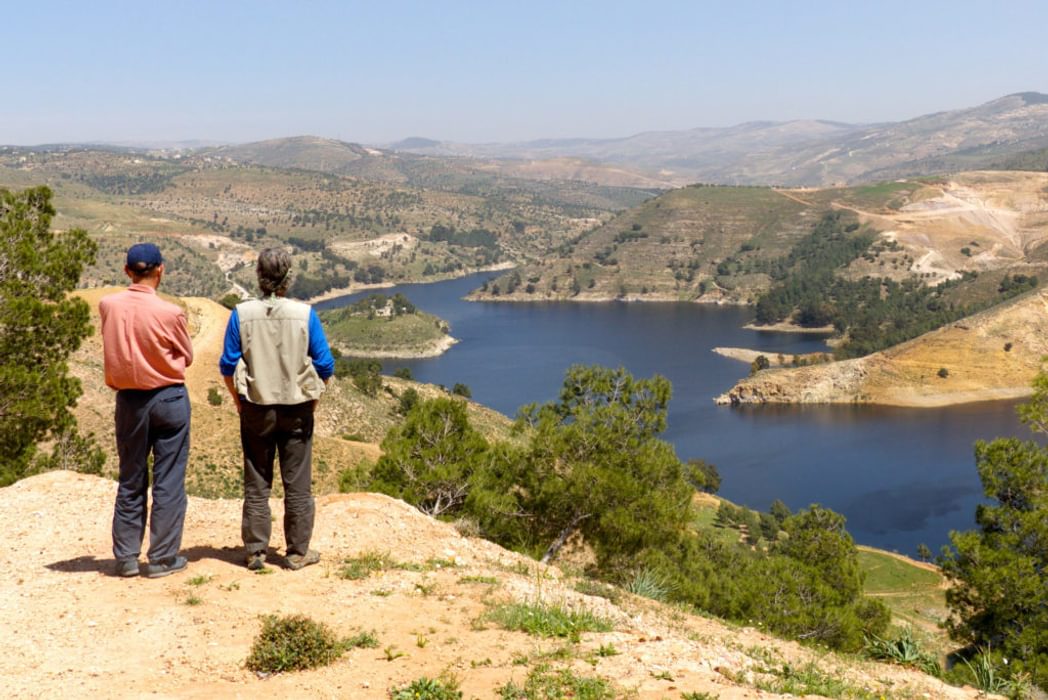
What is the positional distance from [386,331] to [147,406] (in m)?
113

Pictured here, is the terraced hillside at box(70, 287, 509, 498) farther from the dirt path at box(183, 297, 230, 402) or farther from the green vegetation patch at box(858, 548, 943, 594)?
the green vegetation patch at box(858, 548, 943, 594)

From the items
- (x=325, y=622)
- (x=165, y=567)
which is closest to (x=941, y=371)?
(x=325, y=622)

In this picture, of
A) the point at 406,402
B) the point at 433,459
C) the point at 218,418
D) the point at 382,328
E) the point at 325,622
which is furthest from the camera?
the point at 382,328

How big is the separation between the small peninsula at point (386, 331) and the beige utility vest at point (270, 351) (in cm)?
10739

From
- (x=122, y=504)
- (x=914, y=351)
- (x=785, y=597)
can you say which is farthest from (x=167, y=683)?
(x=914, y=351)

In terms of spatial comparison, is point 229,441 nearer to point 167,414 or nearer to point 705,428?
point 167,414

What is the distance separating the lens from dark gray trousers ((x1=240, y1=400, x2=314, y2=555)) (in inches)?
248

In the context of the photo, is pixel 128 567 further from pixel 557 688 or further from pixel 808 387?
pixel 808 387

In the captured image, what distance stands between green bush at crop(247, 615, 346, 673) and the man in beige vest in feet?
5.11

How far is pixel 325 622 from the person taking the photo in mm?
5621

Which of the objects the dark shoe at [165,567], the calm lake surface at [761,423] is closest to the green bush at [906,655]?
the dark shoe at [165,567]

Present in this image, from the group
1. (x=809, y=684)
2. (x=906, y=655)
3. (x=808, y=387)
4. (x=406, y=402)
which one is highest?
(x=809, y=684)

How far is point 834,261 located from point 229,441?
141m

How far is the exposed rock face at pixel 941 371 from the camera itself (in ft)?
287
